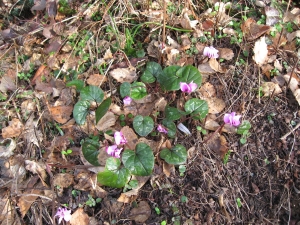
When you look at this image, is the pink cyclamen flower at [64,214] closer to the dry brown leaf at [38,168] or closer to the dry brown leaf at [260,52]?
the dry brown leaf at [38,168]

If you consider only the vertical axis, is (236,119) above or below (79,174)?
above

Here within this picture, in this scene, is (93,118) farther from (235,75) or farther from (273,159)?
(273,159)

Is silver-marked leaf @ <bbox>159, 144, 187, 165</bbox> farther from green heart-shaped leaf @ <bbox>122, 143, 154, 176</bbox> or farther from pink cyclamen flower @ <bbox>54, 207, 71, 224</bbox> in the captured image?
pink cyclamen flower @ <bbox>54, 207, 71, 224</bbox>

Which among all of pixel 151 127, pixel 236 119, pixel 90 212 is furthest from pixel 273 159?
pixel 90 212

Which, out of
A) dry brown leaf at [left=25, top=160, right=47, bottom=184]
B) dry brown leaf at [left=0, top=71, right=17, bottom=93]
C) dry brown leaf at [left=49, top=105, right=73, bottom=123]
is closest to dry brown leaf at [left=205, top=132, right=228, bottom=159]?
dry brown leaf at [left=49, top=105, right=73, bottom=123]

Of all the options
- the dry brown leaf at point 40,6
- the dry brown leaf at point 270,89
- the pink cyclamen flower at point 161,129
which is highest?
the dry brown leaf at point 40,6

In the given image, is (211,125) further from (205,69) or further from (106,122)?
(106,122)

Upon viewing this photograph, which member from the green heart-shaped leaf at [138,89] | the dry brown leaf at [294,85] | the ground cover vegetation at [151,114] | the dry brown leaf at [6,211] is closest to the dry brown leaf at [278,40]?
the ground cover vegetation at [151,114]
